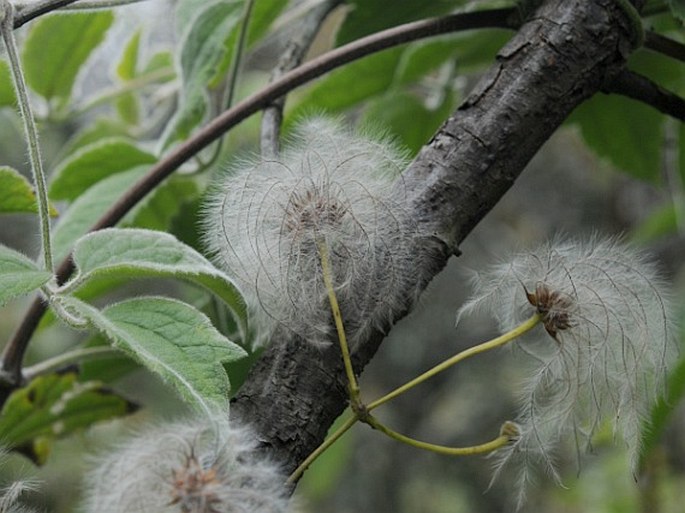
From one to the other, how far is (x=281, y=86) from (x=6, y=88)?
299mm

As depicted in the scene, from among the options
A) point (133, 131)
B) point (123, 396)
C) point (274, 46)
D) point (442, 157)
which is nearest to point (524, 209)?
point (274, 46)

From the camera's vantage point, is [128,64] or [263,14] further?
[128,64]

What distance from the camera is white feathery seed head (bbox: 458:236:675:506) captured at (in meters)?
0.48

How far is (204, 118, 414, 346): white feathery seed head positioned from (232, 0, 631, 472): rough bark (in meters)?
0.01

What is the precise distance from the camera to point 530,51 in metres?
0.51

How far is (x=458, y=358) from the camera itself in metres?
0.44

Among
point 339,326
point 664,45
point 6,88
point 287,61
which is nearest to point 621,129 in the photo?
point 664,45

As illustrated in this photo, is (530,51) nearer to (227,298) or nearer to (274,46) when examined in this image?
(227,298)

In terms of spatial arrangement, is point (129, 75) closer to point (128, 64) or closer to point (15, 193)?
point (128, 64)

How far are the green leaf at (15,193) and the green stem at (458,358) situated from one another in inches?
10.3

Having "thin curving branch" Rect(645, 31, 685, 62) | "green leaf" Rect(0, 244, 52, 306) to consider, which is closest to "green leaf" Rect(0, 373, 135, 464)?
"green leaf" Rect(0, 244, 52, 306)

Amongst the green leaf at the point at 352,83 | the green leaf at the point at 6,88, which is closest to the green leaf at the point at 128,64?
the green leaf at the point at 6,88

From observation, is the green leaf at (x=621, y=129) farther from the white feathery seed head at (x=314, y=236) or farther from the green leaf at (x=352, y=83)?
the white feathery seed head at (x=314, y=236)

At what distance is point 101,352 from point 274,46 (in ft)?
5.31
